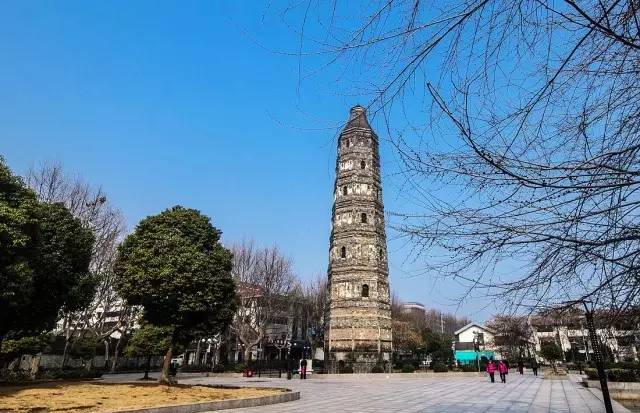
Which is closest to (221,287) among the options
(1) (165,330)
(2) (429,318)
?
(1) (165,330)

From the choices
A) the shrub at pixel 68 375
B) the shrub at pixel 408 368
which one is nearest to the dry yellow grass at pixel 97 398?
the shrub at pixel 68 375

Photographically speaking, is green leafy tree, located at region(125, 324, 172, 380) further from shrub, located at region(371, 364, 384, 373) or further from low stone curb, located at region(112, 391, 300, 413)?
shrub, located at region(371, 364, 384, 373)

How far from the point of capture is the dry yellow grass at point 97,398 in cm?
947

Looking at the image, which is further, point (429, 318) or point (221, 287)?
point (429, 318)

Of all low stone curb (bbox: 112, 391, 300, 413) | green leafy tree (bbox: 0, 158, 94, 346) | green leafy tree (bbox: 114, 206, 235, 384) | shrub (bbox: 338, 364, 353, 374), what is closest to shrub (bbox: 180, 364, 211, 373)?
shrub (bbox: 338, 364, 353, 374)

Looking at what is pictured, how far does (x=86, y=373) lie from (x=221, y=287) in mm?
14422

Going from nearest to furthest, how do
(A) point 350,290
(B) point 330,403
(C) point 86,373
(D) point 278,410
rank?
(D) point 278,410 → (B) point 330,403 → (C) point 86,373 → (A) point 350,290

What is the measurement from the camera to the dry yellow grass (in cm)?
947

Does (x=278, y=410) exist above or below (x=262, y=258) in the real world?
below

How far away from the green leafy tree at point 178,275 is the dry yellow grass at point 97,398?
240cm

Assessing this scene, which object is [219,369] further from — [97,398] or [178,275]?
[97,398]

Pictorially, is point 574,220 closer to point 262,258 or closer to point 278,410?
point 278,410

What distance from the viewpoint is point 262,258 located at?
→ 1551 inches

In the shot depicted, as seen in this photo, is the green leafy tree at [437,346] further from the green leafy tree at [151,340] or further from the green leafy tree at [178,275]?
the green leafy tree at [178,275]
